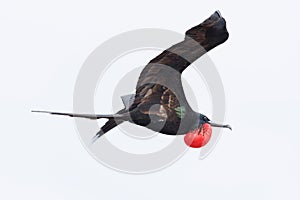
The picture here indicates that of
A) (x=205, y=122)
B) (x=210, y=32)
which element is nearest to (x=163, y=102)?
(x=205, y=122)

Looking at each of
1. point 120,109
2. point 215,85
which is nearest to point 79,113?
point 120,109

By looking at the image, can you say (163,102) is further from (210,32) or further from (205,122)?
(210,32)

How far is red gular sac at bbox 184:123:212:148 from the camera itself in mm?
25938

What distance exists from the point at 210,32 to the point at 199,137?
247 centimetres

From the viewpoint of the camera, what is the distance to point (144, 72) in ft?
85.0

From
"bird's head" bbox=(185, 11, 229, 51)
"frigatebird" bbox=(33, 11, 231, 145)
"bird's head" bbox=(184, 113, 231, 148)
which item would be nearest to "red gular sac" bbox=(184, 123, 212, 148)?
"bird's head" bbox=(184, 113, 231, 148)

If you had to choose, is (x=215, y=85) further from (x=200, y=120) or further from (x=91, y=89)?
(x=91, y=89)

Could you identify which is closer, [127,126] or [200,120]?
[200,120]

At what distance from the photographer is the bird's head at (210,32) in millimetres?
24594

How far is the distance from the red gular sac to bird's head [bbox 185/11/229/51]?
1888 millimetres

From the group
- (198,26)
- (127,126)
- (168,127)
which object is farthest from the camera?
(127,126)

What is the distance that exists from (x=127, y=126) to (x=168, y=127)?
200cm

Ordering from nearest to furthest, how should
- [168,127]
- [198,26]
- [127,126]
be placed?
[198,26]
[168,127]
[127,126]

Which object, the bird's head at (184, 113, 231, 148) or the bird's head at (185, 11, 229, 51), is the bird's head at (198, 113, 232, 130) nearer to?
the bird's head at (184, 113, 231, 148)
